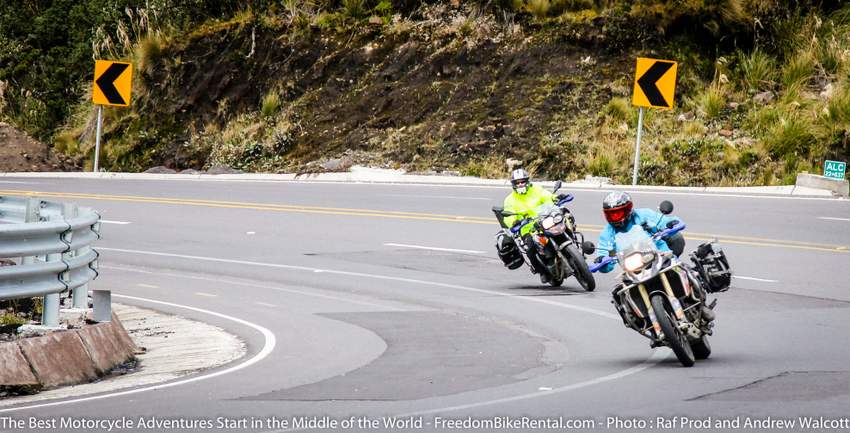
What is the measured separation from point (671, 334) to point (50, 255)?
5.26 metres

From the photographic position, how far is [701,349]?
36.6 feet

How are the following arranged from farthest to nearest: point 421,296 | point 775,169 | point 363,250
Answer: point 775,169, point 363,250, point 421,296

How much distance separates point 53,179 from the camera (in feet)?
108

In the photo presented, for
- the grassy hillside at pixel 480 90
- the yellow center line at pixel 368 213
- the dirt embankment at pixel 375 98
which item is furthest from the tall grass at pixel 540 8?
the yellow center line at pixel 368 213

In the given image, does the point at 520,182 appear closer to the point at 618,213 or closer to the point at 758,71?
the point at 618,213

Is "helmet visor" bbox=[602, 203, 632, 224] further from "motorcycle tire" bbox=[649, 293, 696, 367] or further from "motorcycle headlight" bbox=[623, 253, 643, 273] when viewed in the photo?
"motorcycle tire" bbox=[649, 293, 696, 367]

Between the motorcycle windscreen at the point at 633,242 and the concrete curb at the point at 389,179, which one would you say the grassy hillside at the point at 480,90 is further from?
the motorcycle windscreen at the point at 633,242

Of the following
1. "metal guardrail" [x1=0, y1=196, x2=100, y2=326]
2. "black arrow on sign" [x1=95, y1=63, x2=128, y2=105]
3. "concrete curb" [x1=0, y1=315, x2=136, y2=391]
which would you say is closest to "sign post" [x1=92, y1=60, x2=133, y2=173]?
"black arrow on sign" [x1=95, y1=63, x2=128, y2=105]

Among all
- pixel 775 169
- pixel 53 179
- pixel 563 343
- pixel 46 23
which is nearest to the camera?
pixel 563 343

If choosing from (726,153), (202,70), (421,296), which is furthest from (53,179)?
(421,296)

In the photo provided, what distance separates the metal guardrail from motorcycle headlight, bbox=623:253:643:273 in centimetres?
461

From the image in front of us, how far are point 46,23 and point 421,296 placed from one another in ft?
102

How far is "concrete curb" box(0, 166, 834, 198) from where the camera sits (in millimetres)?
27438

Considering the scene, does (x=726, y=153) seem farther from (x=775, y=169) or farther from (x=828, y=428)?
Answer: (x=828, y=428)
